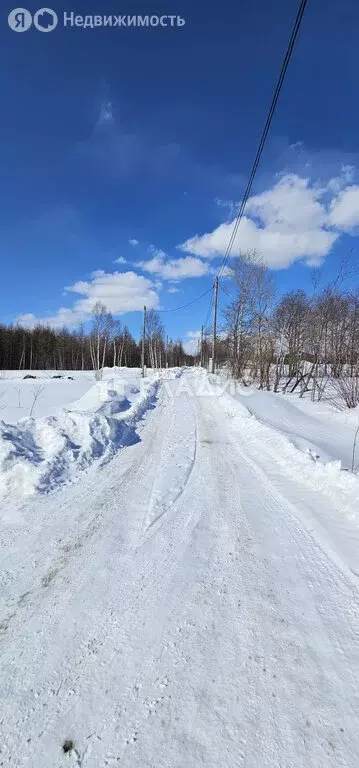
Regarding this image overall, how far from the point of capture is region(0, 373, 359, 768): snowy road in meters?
1.74

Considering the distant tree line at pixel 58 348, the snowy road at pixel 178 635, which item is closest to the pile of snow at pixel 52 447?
the snowy road at pixel 178 635

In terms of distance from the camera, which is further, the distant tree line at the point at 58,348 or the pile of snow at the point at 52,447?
the distant tree line at the point at 58,348

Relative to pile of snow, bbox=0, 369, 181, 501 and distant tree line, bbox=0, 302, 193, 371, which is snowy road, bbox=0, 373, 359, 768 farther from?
distant tree line, bbox=0, 302, 193, 371

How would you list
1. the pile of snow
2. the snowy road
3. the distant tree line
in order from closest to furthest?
the snowy road < the pile of snow < the distant tree line

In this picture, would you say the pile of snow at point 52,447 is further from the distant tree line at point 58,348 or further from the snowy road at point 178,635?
the distant tree line at point 58,348

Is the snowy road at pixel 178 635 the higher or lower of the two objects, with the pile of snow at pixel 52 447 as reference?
lower

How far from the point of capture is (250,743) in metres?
1.73

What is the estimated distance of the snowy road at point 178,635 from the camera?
1.74m

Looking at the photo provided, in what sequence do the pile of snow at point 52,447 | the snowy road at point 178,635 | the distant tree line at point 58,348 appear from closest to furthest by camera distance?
the snowy road at point 178,635 < the pile of snow at point 52,447 < the distant tree line at point 58,348

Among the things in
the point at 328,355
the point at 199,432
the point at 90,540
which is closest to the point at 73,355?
the point at 328,355

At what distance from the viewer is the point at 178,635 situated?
→ 2.40 metres

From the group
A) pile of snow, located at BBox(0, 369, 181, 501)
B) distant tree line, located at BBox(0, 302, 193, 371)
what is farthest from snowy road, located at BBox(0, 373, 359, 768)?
distant tree line, located at BBox(0, 302, 193, 371)

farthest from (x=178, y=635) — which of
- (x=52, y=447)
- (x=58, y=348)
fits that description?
(x=58, y=348)

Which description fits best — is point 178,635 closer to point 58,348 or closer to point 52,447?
point 52,447
